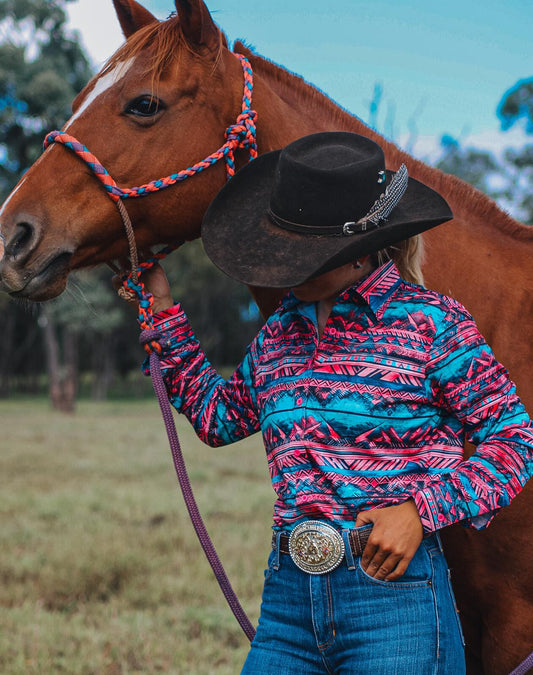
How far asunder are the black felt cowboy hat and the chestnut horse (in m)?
0.39

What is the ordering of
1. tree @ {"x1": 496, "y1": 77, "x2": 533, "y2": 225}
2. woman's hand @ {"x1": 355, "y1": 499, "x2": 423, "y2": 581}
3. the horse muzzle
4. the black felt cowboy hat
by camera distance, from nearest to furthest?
woman's hand @ {"x1": 355, "y1": 499, "x2": 423, "y2": 581} → the black felt cowboy hat → the horse muzzle → tree @ {"x1": 496, "y1": 77, "x2": 533, "y2": 225}

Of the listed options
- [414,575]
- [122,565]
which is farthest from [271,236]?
[122,565]

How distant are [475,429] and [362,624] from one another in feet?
1.76

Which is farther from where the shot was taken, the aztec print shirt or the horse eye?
→ the horse eye

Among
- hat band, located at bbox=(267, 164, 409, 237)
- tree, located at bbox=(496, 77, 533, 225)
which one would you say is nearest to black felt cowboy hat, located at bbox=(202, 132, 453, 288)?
hat band, located at bbox=(267, 164, 409, 237)

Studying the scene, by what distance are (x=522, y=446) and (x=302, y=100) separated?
1477 mm

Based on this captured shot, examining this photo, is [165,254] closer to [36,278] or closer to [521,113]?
[36,278]

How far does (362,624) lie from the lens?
160 cm

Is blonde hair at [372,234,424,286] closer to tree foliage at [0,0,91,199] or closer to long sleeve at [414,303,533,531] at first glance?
long sleeve at [414,303,533,531]

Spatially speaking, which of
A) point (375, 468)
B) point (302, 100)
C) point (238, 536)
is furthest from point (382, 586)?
point (238, 536)

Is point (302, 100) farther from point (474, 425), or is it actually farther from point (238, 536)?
point (238, 536)

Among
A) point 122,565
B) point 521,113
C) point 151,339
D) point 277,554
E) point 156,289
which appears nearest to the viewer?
point 277,554

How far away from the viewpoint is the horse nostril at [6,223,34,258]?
74.3 inches

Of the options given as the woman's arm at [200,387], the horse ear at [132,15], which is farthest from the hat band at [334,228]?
the horse ear at [132,15]
